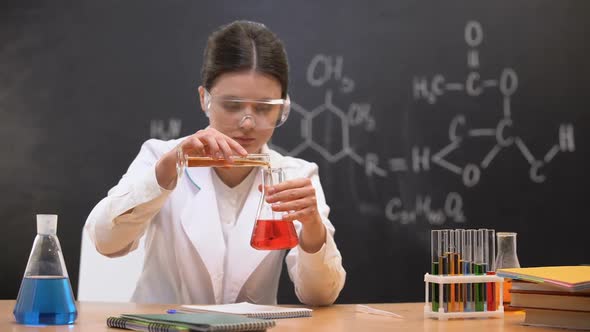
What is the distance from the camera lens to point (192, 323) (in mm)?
1220

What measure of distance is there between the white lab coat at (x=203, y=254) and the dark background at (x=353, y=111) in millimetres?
953

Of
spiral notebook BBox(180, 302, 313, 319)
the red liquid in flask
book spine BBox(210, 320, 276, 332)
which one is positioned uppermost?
the red liquid in flask

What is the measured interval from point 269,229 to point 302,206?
15 cm

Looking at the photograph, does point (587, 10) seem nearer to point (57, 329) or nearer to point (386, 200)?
point (386, 200)

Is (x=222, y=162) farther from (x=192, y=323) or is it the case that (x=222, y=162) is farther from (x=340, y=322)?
(x=192, y=323)

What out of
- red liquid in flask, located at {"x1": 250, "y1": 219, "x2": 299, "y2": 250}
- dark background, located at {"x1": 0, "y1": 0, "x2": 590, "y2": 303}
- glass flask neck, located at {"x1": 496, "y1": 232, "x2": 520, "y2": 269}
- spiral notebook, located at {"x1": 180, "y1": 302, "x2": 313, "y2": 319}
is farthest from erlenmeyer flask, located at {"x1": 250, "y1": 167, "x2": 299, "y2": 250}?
dark background, located at {"x1": 0, "y1": 0, "x2": 590, "y2": 303}

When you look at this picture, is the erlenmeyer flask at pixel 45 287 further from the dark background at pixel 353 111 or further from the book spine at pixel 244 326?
the dark background at pixel 353 111

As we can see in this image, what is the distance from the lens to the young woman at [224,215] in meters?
1.99

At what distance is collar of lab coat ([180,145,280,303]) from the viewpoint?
86.0 inches

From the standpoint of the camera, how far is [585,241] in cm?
338

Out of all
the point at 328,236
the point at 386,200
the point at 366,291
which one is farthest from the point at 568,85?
the point at 328,236

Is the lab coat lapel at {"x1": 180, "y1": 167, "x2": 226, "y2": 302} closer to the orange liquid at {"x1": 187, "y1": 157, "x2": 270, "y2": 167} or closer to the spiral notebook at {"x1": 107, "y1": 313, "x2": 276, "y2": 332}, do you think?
the orange liquid at {"x1": 187, "y1": 157, "x2": 270, "y2": 167}

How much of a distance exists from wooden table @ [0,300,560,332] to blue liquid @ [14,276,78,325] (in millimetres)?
25

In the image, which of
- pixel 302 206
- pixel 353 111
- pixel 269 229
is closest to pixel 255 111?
pixel 302 206
